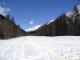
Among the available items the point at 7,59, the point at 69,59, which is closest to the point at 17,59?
the point at 7,59

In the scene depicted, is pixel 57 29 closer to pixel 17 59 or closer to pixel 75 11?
pixel 75 11

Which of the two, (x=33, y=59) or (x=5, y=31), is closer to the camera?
(x=33, y=59)

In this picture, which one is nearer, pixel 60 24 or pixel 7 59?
pixel 7 59

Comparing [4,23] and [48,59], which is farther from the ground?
[4,23]

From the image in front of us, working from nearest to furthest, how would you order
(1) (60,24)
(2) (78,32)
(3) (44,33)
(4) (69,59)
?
(4) (69,59) → (2) (78,32) → (1) (60,24) → (3) (44,33)

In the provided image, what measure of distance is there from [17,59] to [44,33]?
87.5 meters

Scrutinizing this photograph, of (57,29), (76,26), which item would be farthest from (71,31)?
(76,26)

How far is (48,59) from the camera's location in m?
7.93

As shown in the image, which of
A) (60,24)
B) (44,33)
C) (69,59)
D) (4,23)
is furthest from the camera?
(44,33)

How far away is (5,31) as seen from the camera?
146ft

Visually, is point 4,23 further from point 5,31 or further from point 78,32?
point 78,32

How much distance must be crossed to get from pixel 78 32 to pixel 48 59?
152 feet

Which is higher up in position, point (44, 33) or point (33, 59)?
point (44, 33)

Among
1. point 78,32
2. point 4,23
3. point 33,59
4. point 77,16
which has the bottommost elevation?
point 33,59
